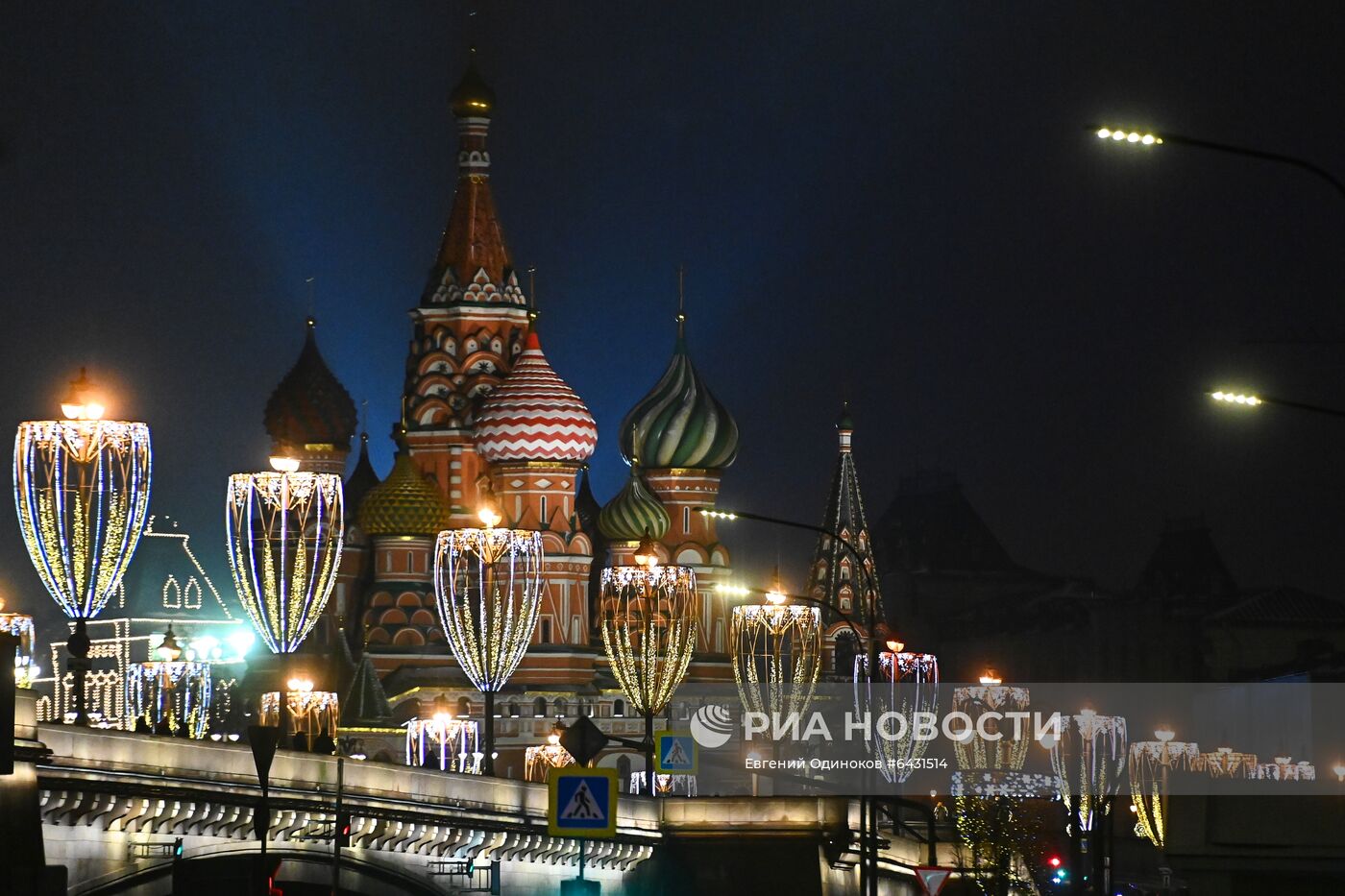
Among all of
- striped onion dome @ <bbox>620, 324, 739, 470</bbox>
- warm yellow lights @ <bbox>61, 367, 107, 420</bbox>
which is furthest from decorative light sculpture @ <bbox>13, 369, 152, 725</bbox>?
striped onion dome @ <bbox>620, 324, 739, 470</bbox>

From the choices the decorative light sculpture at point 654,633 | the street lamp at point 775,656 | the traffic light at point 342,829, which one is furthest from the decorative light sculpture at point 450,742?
the traffic light at point 342,829

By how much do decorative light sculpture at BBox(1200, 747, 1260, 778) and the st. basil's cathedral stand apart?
2177cm

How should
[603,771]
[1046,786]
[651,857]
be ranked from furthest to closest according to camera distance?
[1046,786]
[651,857]
[603,771]

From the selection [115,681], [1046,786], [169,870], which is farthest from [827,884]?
[115,681]

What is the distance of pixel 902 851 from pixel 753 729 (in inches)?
1704

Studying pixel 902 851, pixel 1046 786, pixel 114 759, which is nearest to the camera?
pixel 114 759

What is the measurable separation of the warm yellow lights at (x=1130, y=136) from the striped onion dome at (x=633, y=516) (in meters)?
85.4

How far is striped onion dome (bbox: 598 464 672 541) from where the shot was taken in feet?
367

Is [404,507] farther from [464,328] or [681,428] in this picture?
[681,428]

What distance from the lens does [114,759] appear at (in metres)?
42.2

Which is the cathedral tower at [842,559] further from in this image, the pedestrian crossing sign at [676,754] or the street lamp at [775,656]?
the pedestrian crossing sign at [676,754]

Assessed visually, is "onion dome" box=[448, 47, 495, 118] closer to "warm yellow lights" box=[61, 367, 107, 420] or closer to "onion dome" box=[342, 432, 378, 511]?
"onion dome" box=[342, 432, 378, 511]

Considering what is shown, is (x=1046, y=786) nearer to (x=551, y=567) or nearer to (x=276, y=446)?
(x=551, y=567)

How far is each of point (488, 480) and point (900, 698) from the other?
64.9ft
